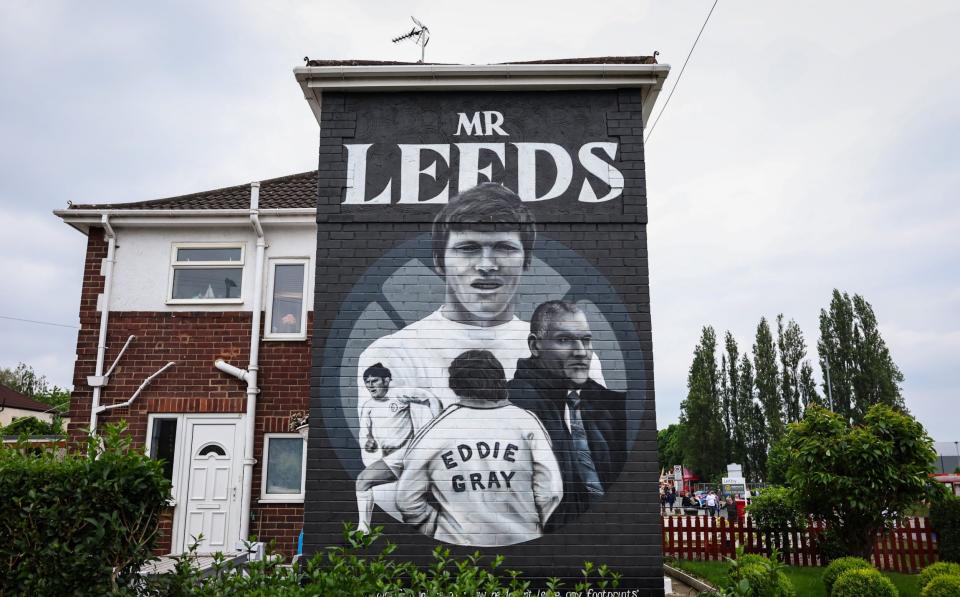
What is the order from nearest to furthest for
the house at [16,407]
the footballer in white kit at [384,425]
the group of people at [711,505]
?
the footballer in white kit at [384,425], the group of people at [711,505], the house at [16,407]

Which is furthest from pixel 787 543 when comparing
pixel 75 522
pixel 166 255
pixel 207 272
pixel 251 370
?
pixel 166 255

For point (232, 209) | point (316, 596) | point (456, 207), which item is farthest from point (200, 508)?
point (316, 596)

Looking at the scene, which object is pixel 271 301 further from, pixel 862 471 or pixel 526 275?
pixel 862 471

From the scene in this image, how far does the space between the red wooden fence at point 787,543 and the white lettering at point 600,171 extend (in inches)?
316

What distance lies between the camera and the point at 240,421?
11.8 meters

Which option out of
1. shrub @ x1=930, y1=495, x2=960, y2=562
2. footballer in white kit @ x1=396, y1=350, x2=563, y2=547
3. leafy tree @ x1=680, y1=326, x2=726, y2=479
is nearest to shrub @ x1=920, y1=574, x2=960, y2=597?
shrub @ x1=930, y1=495, x2=960, y2=562

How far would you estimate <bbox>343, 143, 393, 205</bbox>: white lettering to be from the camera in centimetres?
778

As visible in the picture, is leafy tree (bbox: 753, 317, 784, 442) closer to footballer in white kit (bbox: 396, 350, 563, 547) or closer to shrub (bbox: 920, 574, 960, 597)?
shrub (bbox: 920, 574, 960, 597)

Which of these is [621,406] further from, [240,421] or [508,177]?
[240,421]

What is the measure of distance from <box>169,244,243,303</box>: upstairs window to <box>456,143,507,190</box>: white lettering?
611cm

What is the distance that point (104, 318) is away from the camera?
1202 centimetres

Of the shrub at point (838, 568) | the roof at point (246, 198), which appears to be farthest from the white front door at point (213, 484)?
the shrub at point (838, 568)

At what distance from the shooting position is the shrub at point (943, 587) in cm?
847

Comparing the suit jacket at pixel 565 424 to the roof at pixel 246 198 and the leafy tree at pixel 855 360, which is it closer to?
the roof at pixel 246 198
